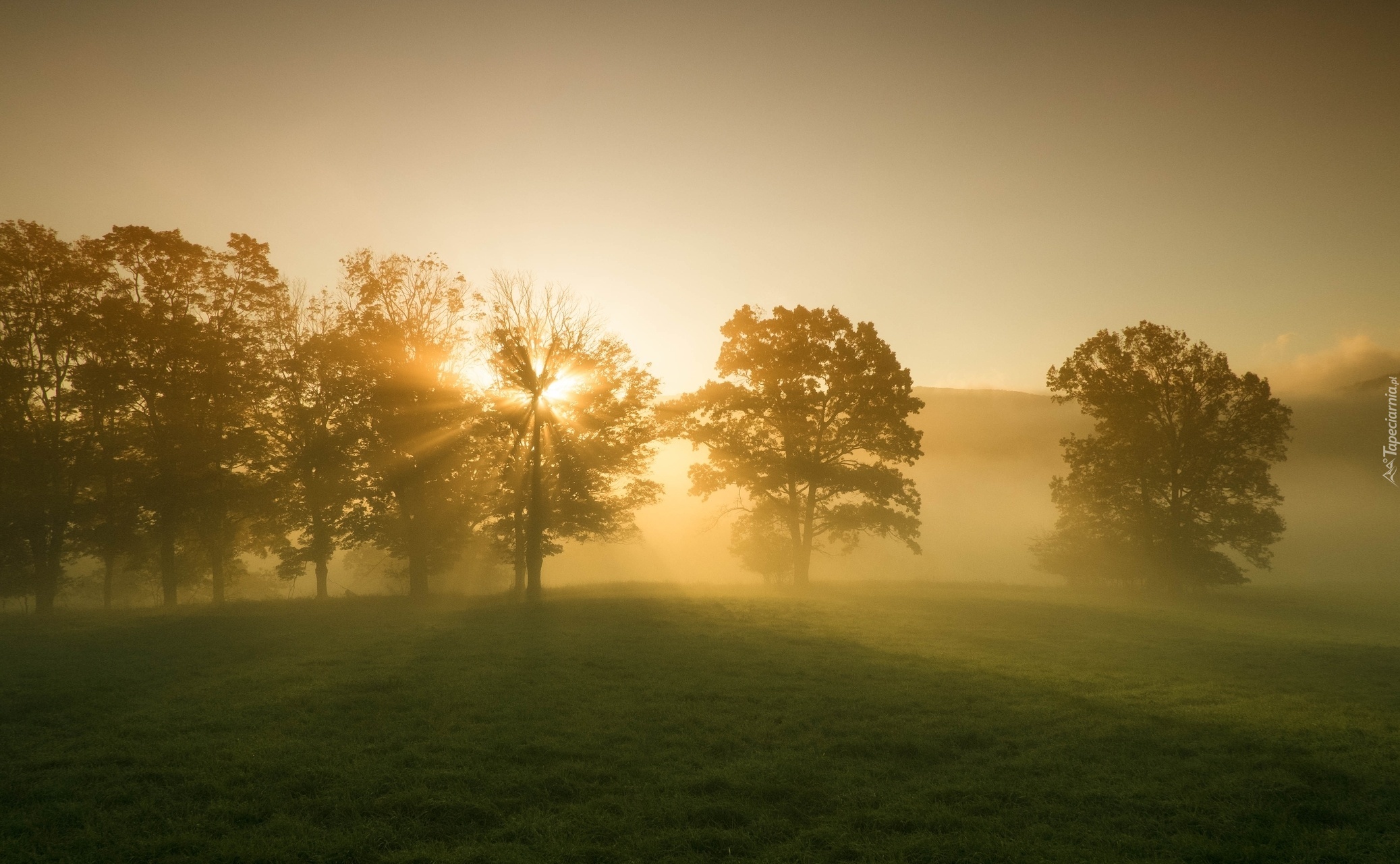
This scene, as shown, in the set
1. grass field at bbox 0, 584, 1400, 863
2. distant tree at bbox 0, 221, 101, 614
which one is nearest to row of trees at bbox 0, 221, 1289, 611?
distant tree at bbox 0, 221, 101, 614

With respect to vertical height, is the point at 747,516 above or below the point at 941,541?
above

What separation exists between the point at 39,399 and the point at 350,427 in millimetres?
12173

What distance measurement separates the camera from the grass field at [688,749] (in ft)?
25.1

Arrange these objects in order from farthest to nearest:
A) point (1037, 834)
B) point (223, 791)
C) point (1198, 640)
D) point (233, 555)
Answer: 1. point (233, 555)
2. point (1198, 640)
3. point (223, 791)
4. point (1037, 834)

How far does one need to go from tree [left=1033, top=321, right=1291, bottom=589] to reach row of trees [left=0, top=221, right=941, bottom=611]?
11959 millimetres

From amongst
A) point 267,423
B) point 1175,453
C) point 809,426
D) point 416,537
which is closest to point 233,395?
point 267,423

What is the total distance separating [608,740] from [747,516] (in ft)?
Answer: 88.6

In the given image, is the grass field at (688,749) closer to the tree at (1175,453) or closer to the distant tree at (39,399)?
the distant tree at (39,399)

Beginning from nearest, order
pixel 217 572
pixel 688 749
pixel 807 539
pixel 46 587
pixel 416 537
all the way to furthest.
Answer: pixel 688 749
pixel 46 587
pixel 416 537
pixel 217 572
pixel 807 539

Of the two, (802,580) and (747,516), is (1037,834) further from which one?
(747,516)

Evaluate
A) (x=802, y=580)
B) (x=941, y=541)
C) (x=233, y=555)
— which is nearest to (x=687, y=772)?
(x=802, y=580)

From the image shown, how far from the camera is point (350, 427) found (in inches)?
1169

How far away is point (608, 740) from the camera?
10766 mm

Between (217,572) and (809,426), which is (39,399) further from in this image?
(809,426)
